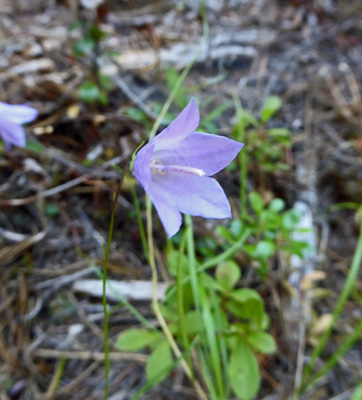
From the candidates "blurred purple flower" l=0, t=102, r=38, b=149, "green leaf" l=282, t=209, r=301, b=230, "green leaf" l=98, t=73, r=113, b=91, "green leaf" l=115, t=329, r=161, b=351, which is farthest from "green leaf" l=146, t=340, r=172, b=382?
"green leaf" l=98, t=73, r=113, b=91

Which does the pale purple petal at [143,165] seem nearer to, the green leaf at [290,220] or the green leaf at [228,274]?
the green leaf at [228,274]

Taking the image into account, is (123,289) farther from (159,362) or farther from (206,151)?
(206,151)

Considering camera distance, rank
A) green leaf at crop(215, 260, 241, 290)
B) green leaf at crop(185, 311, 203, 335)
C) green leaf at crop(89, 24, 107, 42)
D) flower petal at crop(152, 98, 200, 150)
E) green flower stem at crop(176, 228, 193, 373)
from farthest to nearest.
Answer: green leaf at crop(89, 24, 107, 42), green leaf at crop(215, 260, 241, 290), green leaf at crop(185, 311, 203, 335), green flower stem at crop(176, 228, 193, 373), flower petal at crop(152, 98, 200, 150)

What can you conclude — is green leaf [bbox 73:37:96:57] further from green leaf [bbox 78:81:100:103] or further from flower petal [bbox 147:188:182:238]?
flower petal [bbox 147:188:182:238]

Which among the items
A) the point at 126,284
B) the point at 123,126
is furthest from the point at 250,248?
the point at 123,126

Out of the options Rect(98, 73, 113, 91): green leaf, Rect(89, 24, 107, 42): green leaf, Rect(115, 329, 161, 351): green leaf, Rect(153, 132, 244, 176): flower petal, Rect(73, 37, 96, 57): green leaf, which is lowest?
Rect(115, 329, 161, 351): green leaf

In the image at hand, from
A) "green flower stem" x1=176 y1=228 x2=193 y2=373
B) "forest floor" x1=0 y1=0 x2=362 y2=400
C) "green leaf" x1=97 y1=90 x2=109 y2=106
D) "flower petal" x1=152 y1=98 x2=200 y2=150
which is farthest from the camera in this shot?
"green leaf" x1=97 y1=90 x2=109 y2=106

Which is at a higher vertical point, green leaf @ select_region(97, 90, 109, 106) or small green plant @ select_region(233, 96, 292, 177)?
green leaf @ select_region(97, 90, 109, 106)

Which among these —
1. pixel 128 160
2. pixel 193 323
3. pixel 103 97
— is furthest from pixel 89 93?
pixel 193 323
